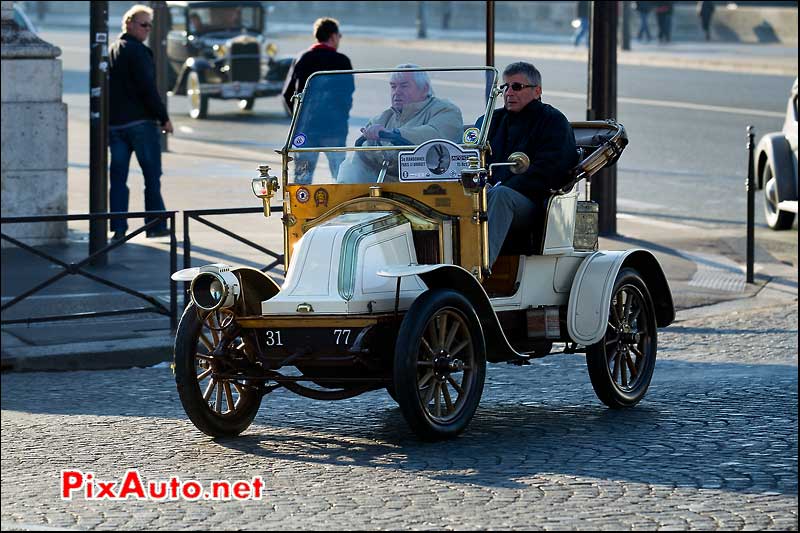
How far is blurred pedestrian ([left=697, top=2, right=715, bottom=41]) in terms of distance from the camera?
46.0m

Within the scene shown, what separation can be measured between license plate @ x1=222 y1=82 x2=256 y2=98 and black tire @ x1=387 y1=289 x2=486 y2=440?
19884mm

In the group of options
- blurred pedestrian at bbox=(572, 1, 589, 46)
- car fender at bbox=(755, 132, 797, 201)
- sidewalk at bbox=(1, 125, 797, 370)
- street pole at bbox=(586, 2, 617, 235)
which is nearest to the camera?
sidewalk at bbox=(1, 125, 797, 370)

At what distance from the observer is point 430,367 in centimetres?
709

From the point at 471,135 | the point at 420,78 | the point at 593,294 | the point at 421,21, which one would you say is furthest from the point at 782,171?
the point at 421,21

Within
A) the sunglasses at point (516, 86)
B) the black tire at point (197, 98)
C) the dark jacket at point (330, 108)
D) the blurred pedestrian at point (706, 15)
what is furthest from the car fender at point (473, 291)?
the blurred pedestrian at point (706, 15)

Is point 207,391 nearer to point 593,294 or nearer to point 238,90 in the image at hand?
point 593,294

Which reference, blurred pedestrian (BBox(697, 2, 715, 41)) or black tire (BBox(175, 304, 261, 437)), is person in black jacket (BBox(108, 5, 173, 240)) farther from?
blurred pedestrian (BBox(697, 2, 715, 41))

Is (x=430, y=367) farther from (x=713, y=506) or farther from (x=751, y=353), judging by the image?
(x=751, y=353)

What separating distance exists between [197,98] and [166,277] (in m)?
15.0

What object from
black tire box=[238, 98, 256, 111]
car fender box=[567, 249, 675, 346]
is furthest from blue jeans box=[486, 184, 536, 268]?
black tire box=[238, 98, 256, 111]

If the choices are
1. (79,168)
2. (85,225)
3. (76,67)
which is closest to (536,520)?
(85,225)

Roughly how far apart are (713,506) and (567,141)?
8.57 ft

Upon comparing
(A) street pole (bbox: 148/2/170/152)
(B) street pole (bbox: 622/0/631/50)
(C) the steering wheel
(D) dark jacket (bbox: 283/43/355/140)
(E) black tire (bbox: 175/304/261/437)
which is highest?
(B) street pole (bbox: 622/0/631/50)

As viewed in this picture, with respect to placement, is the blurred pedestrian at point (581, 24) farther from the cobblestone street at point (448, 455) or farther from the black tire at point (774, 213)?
the cobblestone street at point (448, 455)
